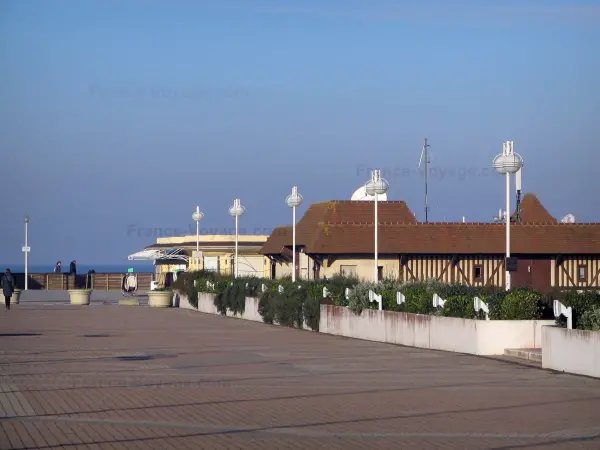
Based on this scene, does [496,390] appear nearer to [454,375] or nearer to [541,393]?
[541,393]

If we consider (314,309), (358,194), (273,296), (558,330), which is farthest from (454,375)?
(358,194)

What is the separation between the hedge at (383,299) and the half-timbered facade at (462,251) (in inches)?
162

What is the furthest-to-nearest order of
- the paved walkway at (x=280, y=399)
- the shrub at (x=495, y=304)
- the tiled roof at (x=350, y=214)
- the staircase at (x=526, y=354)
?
1. the tiled roof at (x=350, y=214)
2. the shrub at (x=495, y=304)
3. the staircase at (x=526, y=354)
4. the paved walkway at (x=280, y=399)

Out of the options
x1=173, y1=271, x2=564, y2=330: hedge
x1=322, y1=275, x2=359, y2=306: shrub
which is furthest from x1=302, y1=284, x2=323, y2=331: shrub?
x1=322, y1=275, x2=359, y2=306: shrub

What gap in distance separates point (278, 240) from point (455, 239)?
12.1 m

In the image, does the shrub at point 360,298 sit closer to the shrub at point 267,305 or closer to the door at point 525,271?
the shrub at point 267,305

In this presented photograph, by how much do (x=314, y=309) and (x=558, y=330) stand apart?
12817 millimetres

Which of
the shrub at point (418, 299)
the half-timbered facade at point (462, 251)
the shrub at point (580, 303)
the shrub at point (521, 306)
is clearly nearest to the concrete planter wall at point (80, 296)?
the half-timbered facade at point (462, 251)

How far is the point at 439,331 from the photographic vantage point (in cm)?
2273

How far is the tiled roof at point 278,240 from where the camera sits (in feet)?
163

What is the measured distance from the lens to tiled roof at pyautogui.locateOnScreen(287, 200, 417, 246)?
1800 inches

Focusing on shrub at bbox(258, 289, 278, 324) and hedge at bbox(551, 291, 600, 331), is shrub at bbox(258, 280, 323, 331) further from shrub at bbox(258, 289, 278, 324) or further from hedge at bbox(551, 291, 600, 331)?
hedge at bbox(551, 291, 600, 331)

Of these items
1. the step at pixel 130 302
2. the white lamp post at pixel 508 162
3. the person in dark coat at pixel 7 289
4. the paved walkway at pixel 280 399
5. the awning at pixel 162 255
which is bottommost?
the paved walkway at pixel 280 399

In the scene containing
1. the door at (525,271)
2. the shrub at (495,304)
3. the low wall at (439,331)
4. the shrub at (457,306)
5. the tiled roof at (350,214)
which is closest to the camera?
the low wall at (439,331)
